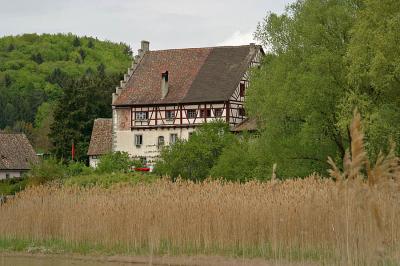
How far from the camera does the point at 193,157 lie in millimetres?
42031

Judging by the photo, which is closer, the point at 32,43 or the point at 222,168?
the point at 222,168

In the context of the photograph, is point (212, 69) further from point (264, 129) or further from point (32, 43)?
point (32, 43)

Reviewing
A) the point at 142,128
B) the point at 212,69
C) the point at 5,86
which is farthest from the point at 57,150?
the point at 5,86

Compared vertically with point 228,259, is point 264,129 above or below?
above

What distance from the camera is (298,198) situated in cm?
1766

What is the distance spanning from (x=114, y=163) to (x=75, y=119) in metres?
23.1

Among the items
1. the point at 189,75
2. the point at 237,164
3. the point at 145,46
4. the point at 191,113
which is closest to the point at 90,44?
the point at 145,46

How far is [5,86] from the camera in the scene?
144750 mm

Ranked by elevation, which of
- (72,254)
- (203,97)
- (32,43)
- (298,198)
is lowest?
(72,254)

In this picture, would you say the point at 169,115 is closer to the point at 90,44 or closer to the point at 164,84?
the point at 164,84

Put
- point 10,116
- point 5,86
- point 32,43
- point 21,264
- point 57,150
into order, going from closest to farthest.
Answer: point 21,264
point 57,150
point 10,116
point 5,86
point 32,43

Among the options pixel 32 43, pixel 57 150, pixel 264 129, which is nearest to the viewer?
pixel 264 129

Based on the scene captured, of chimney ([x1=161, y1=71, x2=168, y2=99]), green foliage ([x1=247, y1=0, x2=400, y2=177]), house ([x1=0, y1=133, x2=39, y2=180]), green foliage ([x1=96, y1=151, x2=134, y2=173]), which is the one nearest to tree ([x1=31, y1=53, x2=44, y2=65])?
house ([x1=0, y1=133, x2=39, y2=180])

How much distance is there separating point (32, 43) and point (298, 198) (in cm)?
15731
